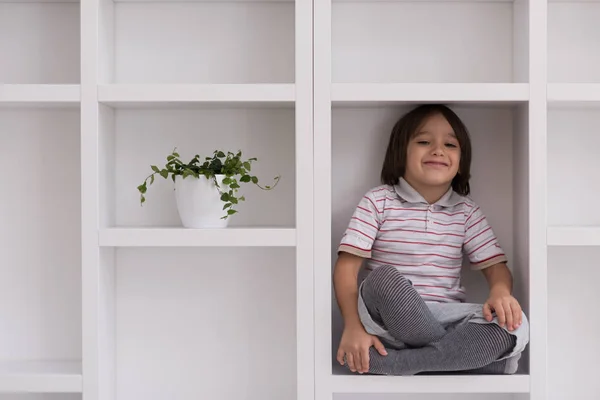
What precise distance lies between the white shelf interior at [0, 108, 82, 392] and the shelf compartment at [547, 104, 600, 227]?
1108mm

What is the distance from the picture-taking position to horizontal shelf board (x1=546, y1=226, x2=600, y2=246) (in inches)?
55.4

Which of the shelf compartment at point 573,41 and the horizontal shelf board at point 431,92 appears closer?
the horizontal shelf board at point 431,92

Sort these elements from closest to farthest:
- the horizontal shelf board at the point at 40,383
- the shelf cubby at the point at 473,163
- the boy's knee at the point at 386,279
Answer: the boy's knee at the point at 386,279 → the horizontal shelf board at the point at 40,383 → the shelf cubby at the point at 473,163

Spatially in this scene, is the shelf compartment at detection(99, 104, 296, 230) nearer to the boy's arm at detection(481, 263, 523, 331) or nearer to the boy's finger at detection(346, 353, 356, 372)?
the boy's finger at detection(346, 353, 356, 372)

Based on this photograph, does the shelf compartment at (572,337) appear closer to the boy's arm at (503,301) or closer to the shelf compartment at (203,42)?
the boy's arm at (503,301)

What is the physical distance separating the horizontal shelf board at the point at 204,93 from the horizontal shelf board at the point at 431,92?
0.12 metres

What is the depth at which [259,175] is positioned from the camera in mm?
1606

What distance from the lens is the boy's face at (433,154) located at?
4.88 feet

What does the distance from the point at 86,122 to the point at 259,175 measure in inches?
15.9

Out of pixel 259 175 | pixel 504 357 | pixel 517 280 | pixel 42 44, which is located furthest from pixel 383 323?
pixel 42 44

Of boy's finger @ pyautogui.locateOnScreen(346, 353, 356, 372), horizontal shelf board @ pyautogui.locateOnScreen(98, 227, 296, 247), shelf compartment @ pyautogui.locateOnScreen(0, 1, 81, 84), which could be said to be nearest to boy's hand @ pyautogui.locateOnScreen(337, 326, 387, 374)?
boy's finger @ pyautogui.locateOnScreen(346, 353, 356, 372)

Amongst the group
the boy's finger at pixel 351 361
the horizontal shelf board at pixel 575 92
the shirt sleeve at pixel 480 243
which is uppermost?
the horizontal shelf board at pixel 575 92

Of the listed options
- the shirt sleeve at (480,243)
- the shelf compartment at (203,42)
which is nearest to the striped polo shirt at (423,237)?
the shirt sleeve at (480,243)

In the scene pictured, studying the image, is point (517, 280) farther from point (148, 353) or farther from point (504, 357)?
point (148, 353)
